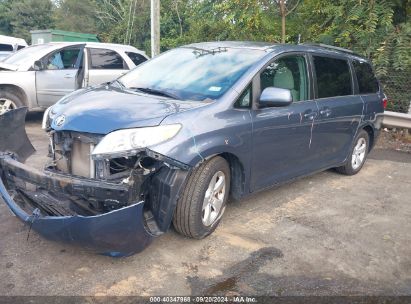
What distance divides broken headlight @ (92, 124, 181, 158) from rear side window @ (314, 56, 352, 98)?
2448 mm

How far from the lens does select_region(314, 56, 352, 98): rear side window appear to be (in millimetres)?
5004

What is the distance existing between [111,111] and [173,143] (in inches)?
22.9

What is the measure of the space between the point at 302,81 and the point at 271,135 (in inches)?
36.9

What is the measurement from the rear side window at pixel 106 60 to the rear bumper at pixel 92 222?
5.84m

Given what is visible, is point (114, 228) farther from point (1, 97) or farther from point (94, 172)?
point (1, 97)

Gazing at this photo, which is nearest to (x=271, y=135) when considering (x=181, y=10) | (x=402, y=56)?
(x=402, y=56)

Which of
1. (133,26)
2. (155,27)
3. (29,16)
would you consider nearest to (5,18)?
(29,16)

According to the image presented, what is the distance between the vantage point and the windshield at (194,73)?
3.99 m

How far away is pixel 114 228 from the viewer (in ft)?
9.57

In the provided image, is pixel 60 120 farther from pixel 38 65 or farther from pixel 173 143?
pixel 38 65

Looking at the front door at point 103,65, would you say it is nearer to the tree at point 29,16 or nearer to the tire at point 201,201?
the tire at point 201,201

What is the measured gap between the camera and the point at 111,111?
3.40 meters

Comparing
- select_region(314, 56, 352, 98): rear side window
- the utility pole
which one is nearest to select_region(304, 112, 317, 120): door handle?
select_region(314, 56, 352, 98): rear side window

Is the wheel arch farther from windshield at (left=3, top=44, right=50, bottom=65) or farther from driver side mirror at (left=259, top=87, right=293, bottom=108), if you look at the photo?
windshield at (left=3, top=44, right=50, bottom=65)
